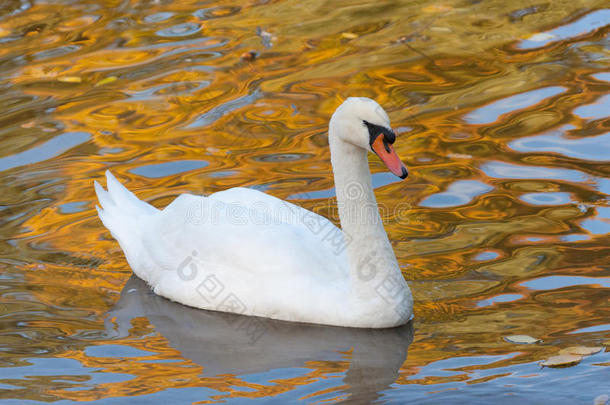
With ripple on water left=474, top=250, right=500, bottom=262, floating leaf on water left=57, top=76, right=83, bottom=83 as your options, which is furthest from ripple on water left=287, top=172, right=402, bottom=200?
floating leaf on water left=57, top=76, right=83, bottom=83

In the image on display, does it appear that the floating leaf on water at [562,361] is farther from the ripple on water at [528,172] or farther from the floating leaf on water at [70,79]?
the floating leaf on water at [70,79]

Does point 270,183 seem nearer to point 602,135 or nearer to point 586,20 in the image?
point 602,135

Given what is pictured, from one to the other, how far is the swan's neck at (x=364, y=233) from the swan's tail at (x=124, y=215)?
184cm

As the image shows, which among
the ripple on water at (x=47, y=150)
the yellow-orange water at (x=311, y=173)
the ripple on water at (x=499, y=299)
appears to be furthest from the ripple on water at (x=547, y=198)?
the ripple on water at (x=47, y=150)

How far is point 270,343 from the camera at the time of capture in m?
5.94

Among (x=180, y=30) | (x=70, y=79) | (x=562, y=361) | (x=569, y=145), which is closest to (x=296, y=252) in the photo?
(x=562, y=361)

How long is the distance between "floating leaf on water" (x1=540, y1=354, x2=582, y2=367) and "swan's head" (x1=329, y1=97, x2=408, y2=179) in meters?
1.26

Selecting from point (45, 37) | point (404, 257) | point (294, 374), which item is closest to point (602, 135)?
point (404, 257)

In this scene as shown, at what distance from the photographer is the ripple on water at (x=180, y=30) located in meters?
12.0

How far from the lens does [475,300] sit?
20.1ft

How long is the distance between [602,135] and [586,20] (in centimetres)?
311

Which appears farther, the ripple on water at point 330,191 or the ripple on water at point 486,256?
the ripple on water at point 330,191

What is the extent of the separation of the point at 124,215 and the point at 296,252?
184 centimetres

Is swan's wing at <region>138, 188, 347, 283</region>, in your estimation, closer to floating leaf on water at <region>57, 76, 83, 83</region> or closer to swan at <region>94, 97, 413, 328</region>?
swan at <region>94, 97, 413, 328</region>
